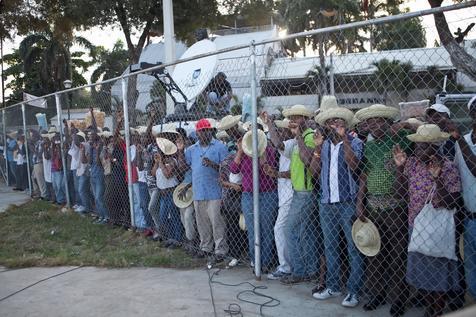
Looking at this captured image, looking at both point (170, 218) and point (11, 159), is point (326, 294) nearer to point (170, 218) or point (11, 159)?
point (170, 218)

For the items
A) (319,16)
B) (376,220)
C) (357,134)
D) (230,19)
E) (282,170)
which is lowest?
(376,220)

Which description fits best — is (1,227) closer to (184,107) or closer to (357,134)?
(184,107)

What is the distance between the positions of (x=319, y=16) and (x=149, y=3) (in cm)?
1572

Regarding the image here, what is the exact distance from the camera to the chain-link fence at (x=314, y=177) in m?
3.69

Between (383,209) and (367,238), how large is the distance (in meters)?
0.30

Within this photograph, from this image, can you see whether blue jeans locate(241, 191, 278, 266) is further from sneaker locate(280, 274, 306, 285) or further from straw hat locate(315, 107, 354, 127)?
straw hat locate(315, 107, 354, 127)

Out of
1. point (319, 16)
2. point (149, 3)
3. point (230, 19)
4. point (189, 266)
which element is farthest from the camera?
point (319, 16)

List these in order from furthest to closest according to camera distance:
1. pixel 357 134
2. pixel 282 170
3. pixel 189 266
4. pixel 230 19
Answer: pixel 230 19 < pixel 189 266 < pixel 282 170 < pixel 357 134

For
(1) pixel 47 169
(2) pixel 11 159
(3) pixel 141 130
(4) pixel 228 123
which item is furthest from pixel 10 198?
(4) pixel 228 123

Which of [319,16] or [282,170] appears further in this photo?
[319,16]

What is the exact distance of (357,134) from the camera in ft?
14.9

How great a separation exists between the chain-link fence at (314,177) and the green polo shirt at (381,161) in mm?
12

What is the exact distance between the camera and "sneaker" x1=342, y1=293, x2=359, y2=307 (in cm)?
421

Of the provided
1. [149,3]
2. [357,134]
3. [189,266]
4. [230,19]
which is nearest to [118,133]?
[189,266]
